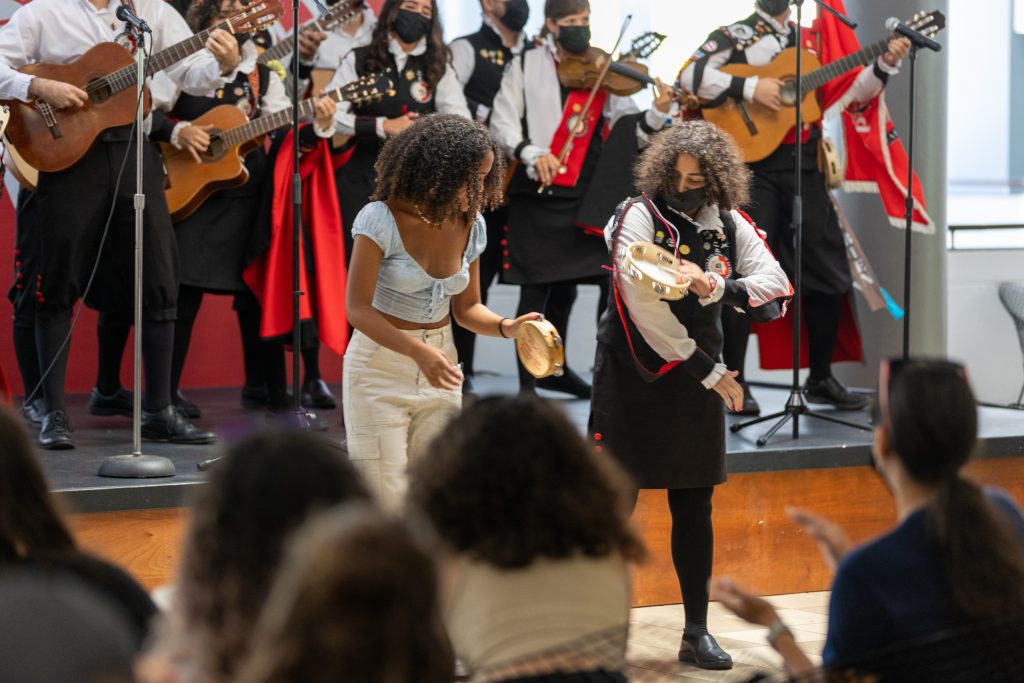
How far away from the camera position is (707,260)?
3578 millimetres

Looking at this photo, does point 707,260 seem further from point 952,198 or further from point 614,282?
point 952,198

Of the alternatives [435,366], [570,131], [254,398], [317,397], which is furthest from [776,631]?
[254,398]

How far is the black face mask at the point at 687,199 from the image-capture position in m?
3.57

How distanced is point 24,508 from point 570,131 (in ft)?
12.2

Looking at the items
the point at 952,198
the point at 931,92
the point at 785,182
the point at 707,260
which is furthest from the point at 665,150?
the point at 952,198

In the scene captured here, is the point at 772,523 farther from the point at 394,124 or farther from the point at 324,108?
the point at 324,108

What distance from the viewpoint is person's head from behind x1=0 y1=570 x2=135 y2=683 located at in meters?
1.31

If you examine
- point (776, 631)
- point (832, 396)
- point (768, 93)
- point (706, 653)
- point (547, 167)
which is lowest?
point (706, 653)

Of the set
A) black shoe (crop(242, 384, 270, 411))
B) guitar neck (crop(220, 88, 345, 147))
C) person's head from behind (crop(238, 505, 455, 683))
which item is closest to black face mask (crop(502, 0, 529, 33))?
guitar neck (crop(220, 88, 345, 147))

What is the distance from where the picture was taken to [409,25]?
494 centimetres

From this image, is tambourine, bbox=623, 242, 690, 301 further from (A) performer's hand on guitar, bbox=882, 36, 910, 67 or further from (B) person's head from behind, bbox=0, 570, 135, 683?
(B) person's head from behind, bbox=0, 570, 135, 683

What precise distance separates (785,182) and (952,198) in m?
2.78

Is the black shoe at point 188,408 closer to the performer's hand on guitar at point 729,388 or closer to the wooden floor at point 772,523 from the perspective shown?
the wooden floor at point 772,523

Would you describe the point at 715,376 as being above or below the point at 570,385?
above
